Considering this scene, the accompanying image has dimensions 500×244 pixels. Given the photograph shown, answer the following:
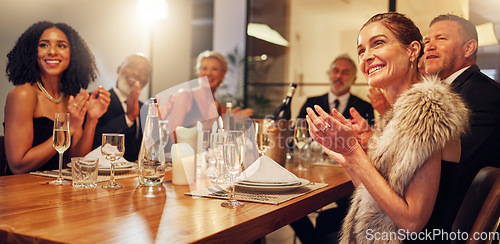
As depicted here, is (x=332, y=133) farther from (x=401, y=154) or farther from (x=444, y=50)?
(x=444, y=50)

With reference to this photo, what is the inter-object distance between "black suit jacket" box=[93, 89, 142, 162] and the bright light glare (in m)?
1.68

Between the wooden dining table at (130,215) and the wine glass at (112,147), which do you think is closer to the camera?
the wooden dining table at (130,215)

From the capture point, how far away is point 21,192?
1243 millimetres

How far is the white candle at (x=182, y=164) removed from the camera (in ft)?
4.76

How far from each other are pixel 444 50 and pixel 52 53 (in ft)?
7.58

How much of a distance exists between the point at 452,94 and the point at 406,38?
27cm

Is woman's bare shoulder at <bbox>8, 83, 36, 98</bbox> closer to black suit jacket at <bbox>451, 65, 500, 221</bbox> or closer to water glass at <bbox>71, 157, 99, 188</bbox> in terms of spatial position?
water glass at <bbox>71, 157, 99, 188</bbox>

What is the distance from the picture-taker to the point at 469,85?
91.7 inches

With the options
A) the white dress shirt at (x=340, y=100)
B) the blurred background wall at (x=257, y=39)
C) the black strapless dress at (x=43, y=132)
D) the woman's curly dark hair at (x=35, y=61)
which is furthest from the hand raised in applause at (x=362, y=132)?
the blurred background wall at (x=257, y=39)

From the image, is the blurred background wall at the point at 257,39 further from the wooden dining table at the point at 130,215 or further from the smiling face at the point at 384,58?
the smiling face at the point at 384,58

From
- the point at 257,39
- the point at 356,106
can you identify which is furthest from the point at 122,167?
the point at 257,39

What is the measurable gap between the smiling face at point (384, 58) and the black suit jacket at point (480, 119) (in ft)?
3.21

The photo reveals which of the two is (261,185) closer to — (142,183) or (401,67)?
(142,183)

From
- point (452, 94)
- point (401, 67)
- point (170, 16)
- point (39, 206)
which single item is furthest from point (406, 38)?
point (170, 16)
